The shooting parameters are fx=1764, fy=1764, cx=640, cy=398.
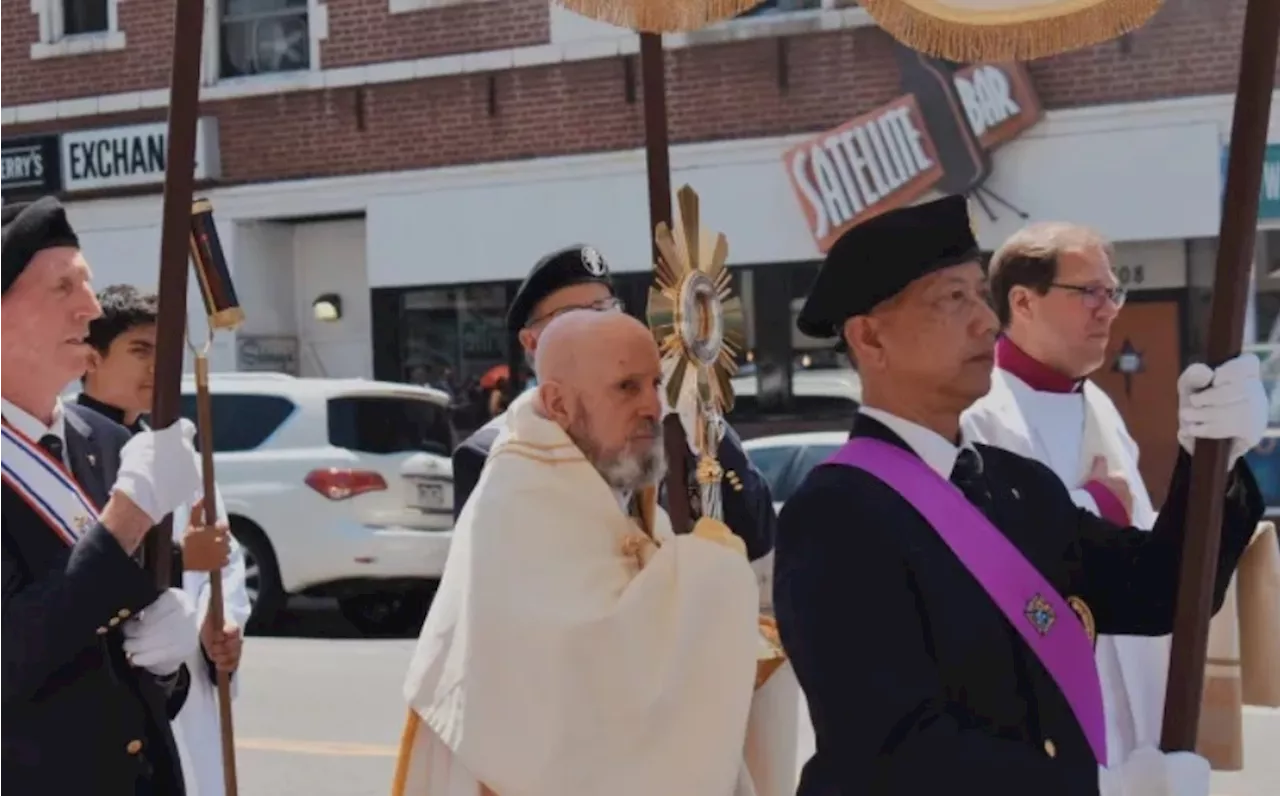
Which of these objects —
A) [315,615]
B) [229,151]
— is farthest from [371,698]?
[229,151]

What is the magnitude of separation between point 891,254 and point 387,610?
9971mm

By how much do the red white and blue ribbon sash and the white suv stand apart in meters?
7.99

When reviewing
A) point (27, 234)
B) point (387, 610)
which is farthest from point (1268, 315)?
point (27, 234)

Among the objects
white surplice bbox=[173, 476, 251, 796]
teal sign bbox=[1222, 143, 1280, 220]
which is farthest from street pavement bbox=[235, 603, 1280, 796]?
teal sign bbox=[1222, 143, 1280, 220]

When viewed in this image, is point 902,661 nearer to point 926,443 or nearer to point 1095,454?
point 926,443

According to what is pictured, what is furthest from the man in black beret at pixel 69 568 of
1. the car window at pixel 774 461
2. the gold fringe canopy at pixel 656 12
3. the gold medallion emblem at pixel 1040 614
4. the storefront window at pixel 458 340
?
the storefront window at pixel 458 340

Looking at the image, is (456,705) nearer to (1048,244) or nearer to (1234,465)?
(1234,465)

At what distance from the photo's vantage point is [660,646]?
278cm

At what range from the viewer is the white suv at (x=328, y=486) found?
11.4 m

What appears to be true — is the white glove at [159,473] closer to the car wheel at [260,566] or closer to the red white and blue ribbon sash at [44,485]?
the red white and blue ribbon sash at [44,485]

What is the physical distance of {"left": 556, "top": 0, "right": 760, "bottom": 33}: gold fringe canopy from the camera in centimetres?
358

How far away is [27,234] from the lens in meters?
3.26

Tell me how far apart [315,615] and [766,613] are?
9.96 m

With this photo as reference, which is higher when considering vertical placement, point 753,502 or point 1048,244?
point 1048,244
